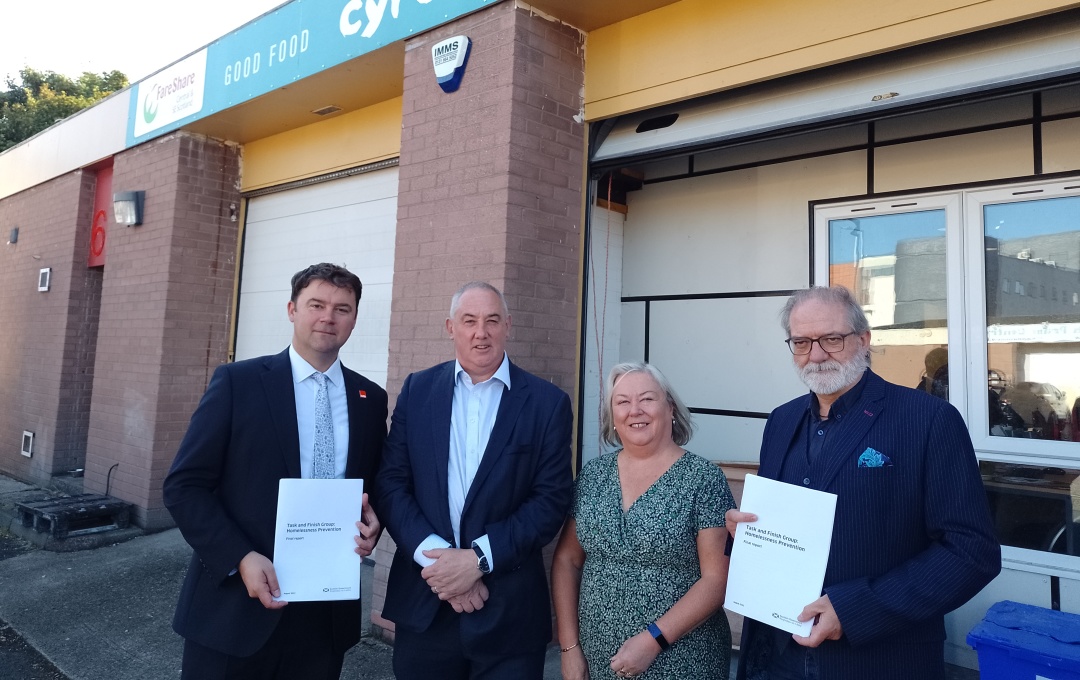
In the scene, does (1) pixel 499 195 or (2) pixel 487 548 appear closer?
(2) pixel 487 548

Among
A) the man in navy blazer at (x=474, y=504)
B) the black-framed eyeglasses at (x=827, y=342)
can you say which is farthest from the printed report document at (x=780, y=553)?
the man in navy blazer at (x=474, y=504)

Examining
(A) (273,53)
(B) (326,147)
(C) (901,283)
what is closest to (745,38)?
(C) (901,283)

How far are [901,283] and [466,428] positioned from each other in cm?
304

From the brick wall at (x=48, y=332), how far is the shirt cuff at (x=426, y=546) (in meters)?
8.07

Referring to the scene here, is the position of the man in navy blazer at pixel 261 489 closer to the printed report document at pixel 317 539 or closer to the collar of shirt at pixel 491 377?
the printed report document at pixel 317 539

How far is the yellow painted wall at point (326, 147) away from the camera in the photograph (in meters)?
5.73

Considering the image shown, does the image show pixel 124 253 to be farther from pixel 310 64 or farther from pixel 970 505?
pixel 970 505

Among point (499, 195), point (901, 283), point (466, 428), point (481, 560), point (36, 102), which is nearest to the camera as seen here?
point (481, 560)

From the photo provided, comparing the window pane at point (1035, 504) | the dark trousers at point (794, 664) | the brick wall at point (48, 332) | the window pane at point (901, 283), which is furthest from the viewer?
the brick wall at point (48, 332)

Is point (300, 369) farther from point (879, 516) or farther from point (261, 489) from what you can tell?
point (879, 516)

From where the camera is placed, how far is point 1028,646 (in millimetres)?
2676

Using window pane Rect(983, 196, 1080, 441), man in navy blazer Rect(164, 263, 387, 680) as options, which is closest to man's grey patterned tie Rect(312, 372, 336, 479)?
man in navy blazer Rect(164, 263, 387, 680)

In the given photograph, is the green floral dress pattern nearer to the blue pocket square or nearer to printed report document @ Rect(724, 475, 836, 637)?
printed report document @ Rect(724, 475, 836, 637)

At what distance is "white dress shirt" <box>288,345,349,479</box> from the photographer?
2277mm
